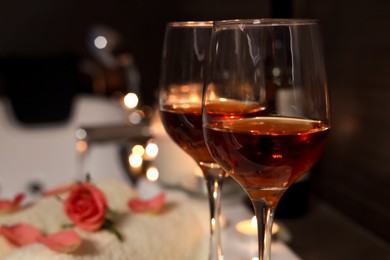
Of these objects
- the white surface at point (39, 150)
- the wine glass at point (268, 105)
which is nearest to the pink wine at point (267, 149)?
the wine glass at point (268, 105)

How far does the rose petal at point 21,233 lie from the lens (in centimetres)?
60

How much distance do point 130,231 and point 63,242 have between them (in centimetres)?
10

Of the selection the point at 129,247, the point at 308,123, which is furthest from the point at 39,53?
the point at 308,123

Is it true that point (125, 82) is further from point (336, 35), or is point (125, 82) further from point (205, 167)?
point (205, 167)

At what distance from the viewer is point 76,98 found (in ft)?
7.65

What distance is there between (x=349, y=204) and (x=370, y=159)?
98 mm

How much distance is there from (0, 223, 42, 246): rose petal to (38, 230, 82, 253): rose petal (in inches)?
2.5

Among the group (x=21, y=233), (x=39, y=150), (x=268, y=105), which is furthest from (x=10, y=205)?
(x=39, y=150)

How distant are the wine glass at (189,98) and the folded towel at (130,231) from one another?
0.21ft

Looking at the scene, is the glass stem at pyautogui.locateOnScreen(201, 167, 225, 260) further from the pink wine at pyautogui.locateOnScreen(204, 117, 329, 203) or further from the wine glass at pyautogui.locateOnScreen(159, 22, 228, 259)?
the pink wine at pyautogui.locateOnScreen(204, 117, 329, 203)

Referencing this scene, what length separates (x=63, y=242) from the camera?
0.54 metres

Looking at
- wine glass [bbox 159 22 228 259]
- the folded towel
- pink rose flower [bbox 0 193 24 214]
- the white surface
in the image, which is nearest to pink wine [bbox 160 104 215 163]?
wine glass [bbox 159 22 228 259]

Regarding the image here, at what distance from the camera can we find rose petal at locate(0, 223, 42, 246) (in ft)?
1.96

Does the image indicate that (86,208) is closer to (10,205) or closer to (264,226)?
(10,205)
